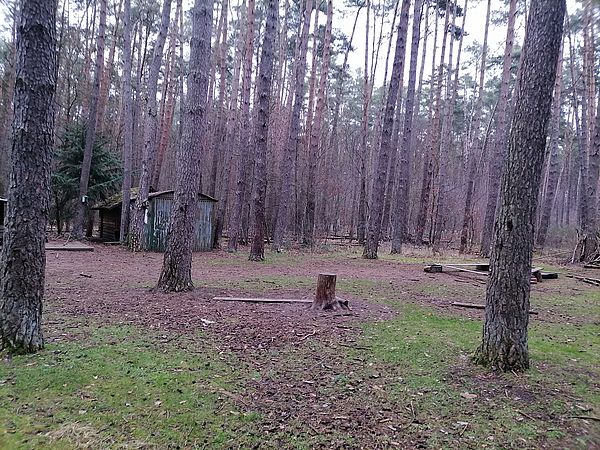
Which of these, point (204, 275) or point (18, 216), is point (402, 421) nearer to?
point (18, 216)

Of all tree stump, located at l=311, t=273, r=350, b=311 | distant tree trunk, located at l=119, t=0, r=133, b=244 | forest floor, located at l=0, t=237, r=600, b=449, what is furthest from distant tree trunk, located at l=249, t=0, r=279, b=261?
tree stump, located at l=311, t=273, r=350, b=311

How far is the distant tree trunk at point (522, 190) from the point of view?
12.5ft

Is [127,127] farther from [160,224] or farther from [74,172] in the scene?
[74,172]

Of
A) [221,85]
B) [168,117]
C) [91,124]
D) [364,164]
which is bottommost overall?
[91,124]

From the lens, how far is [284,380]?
3695 millimetres

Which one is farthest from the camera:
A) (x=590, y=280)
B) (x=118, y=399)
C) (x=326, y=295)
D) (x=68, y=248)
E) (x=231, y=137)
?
(x=231, y=137)

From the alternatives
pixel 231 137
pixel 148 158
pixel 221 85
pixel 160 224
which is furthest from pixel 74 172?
pixel 221 85

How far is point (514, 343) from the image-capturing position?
12.8 feet

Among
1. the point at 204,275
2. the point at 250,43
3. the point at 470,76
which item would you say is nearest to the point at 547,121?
the point at 204,275

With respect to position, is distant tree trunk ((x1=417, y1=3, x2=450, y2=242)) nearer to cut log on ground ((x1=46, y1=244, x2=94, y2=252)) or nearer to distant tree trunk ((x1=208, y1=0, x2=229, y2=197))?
distant tree trunk ((x1=208, y1=0, x2=229, y2=197))

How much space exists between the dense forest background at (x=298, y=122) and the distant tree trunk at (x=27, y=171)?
30.3 feet

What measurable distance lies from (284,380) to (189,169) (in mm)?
4646

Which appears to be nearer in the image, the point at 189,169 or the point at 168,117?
the point at 189,169

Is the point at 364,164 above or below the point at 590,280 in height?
above
